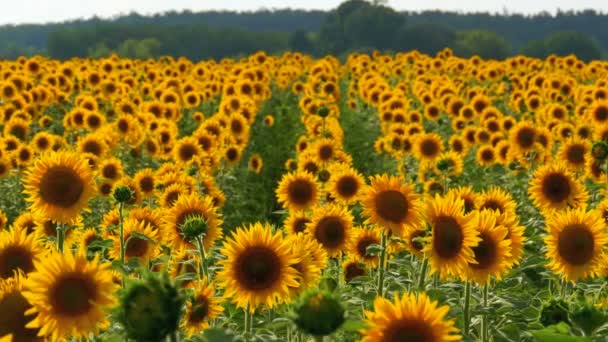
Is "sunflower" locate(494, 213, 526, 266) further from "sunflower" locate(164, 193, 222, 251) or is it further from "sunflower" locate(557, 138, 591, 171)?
"sunflower" locate(557, 138, 591, 171)

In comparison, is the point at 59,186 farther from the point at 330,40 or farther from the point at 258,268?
the point at 330,40

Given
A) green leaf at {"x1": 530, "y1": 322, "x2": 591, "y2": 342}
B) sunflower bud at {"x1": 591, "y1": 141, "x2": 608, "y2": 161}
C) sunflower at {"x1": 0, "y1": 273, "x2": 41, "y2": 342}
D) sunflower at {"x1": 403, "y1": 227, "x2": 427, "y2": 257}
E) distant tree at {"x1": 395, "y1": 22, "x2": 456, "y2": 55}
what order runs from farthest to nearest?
distant tree at {"x1": 395, "y1": 22, "x2": 456, "y2": 55} < sunflower bud at {"x1": 591, "y1": 141, "x2": 608, "y2": 161} < sunflower at {"x1": 403, "y1": 227, "x2": 427, "y2": 257} < sunflower at {"x1": 0, "y1": 273, "x2": 41, "y2": 342} < green leaf at {"x1": 530, "y1": 322, "x2": 591, "y2": 342}

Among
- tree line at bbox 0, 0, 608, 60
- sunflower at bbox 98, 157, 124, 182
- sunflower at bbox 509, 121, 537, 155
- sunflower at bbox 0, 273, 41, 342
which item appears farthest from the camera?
tree line at bbox 0, 0, 608, 60

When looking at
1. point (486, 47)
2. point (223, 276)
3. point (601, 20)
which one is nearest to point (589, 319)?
point (223, 276)

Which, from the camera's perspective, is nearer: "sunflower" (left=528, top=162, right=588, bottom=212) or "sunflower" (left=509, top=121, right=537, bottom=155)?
"sunflower" (left=528, top=162, right=588, bottom=212)

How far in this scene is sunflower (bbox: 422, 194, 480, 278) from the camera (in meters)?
3.45

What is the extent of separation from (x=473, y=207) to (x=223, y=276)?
1.95 m

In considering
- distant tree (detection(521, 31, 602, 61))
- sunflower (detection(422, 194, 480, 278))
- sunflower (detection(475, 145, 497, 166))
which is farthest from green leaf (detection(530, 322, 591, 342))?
distant tree (detection(521, 31, 602, 61))

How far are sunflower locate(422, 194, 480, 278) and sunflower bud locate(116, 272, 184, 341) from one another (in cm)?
163

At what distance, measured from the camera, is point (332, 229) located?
4.71m

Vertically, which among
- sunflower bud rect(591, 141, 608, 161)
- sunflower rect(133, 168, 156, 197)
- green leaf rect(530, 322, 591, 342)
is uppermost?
green leaf rect(530, 322, 591, 342)

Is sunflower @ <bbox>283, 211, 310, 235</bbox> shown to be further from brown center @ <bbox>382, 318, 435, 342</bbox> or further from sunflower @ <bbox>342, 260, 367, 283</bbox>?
brown center @ <bbox>382, 318, 435, 342</bbox>

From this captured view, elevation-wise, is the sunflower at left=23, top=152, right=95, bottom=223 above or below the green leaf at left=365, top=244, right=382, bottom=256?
above

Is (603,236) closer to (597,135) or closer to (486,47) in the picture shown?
(597,135)
